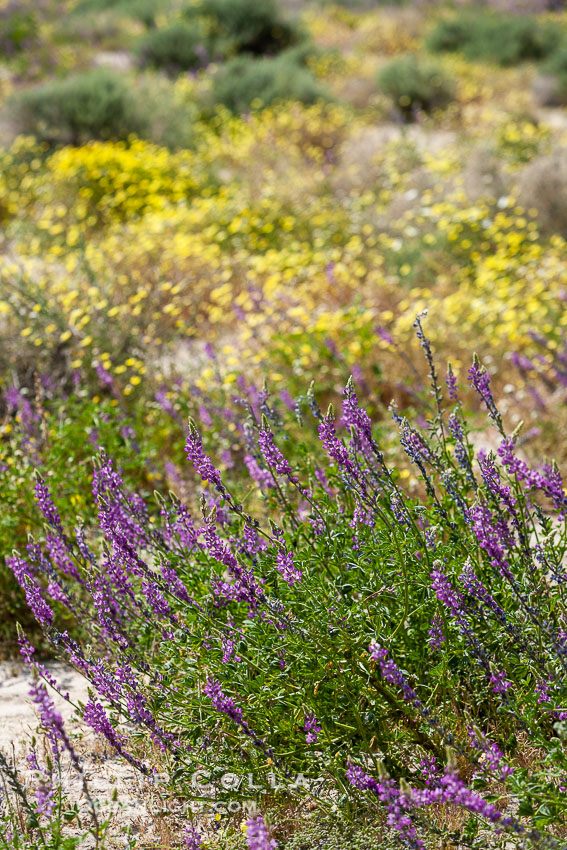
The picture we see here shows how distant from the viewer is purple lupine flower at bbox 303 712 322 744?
6.66 ft

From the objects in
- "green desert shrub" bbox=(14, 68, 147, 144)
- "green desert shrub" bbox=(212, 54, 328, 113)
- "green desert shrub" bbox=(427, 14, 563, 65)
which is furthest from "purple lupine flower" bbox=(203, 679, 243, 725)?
"green desert shrub" bbox=(427, 14, 563, 65)

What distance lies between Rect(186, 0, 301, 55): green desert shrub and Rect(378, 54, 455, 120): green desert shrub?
5.06m

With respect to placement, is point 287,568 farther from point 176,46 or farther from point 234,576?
point 176,46

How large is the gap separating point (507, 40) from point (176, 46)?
6751 millimetres

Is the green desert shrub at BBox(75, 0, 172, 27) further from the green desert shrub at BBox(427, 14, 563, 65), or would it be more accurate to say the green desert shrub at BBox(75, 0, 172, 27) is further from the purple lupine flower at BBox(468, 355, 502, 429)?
the purple lupine flower at BBox(468, 355, 502, 429)

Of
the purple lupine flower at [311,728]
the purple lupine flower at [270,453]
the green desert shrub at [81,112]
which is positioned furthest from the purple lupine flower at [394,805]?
the green desert shrub at [81,112]

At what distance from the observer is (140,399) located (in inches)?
199

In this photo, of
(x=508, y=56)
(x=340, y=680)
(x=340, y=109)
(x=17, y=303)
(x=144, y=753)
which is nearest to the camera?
(x=340, y=680)

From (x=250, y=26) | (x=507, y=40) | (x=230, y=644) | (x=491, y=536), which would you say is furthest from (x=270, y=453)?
(x=250, y=26)

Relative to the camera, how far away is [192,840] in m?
1.94

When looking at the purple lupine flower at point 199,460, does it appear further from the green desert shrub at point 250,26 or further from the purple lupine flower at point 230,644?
the green desert shrub at point 250,26

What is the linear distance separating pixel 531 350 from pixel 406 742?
3417 millimetres

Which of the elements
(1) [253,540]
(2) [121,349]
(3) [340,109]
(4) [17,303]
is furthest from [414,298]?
(3) [340,109]

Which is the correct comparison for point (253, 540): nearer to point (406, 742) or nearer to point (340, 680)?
point (340, 680)
